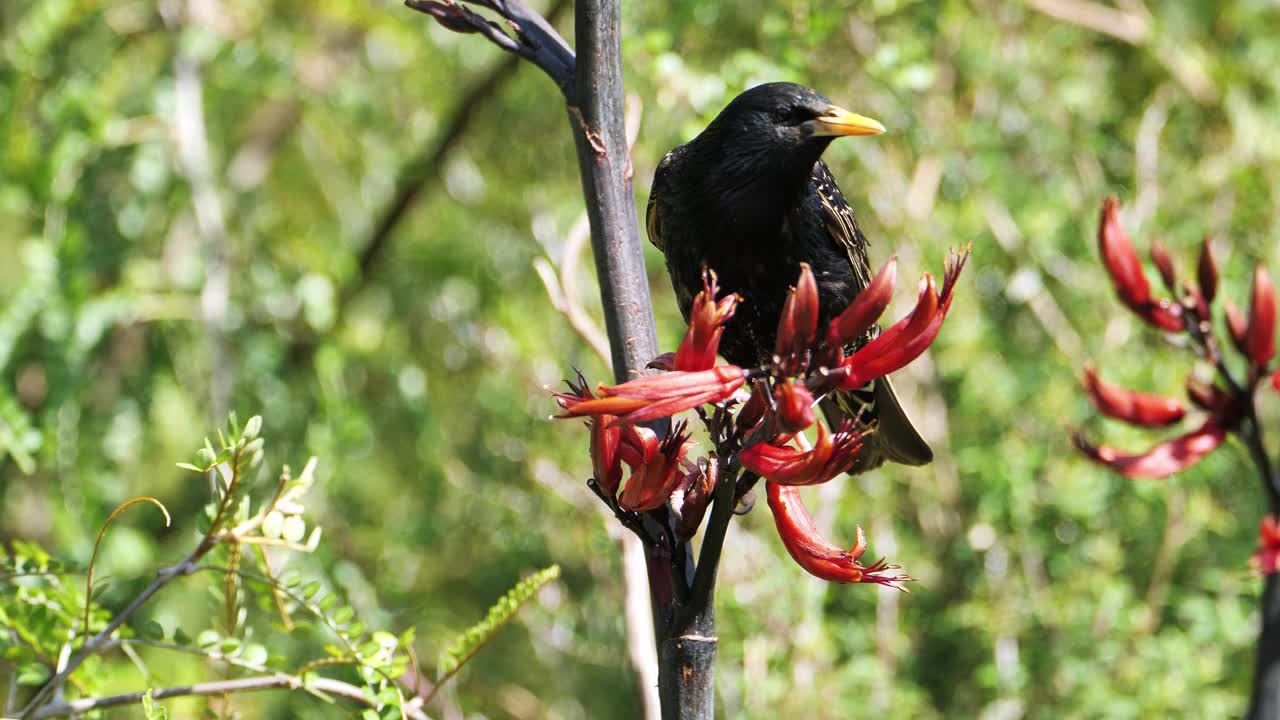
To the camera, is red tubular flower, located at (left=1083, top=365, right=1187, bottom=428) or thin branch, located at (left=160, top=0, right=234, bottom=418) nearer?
red tubular flower, located at (left=1083, top=365, right=1187, bottom=428)

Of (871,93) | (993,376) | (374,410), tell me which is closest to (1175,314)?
(993,376)

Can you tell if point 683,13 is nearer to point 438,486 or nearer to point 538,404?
point 538,404

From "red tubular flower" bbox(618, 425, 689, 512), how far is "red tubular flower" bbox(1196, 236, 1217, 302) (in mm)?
527

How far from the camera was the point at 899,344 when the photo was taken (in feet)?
3.82

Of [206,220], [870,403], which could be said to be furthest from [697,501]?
[206,220]

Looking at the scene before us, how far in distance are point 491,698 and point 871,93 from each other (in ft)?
6.26

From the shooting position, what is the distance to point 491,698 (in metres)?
3.65

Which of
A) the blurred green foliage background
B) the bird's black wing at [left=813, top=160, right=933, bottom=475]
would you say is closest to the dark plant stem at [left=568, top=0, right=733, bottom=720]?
the bird's black wing at [left=813, top=160, right=933, bottom=475]

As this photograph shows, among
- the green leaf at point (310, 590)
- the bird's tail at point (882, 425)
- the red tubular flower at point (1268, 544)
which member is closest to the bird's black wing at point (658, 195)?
the bird's tail at point (882, 425)

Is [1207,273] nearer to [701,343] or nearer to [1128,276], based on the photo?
[1128,276]

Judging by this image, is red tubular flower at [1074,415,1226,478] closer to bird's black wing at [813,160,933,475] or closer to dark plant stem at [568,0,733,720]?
dark plant stem at [568,0,733,720]

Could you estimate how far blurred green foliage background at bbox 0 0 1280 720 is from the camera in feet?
10.1

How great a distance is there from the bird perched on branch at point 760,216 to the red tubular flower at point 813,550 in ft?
2.33

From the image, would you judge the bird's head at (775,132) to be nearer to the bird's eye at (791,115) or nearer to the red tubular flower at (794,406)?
the bird's eye at (791,115)
